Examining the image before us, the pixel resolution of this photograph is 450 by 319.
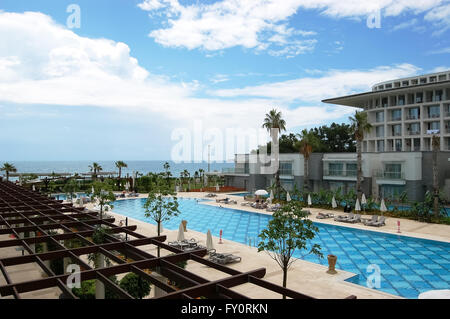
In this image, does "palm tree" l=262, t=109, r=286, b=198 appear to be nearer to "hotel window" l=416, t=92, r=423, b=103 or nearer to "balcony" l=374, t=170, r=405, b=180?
"balcony" l=374, t=170, r=405, b=180

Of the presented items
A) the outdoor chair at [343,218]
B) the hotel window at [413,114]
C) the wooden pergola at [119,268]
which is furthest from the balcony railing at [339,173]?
the wooden pergola at [119,268]

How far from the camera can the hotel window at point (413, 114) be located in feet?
173

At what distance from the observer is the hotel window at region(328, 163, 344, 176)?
42469 mm

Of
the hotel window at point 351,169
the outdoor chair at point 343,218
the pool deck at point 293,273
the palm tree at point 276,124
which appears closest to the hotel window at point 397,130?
the hotel window at point 351,169

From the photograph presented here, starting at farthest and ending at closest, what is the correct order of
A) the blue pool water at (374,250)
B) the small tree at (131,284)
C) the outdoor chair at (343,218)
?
the outdoor chair at (343,218)
the blue pool water at (374,250)
the small tree at (131,284)

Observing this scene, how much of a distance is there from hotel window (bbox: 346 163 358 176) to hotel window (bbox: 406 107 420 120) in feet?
63.7

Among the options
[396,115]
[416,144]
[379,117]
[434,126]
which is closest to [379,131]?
[379,117]

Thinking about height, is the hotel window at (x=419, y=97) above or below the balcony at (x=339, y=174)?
above

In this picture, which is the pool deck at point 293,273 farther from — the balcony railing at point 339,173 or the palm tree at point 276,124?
the palm tree at point 276,124

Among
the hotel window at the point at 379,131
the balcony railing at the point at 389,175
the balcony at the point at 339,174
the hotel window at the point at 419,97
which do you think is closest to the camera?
the balcony railing at the point at 389,175

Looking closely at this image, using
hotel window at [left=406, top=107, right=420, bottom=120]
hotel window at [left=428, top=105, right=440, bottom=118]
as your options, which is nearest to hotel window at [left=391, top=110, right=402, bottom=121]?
hotel window at [left=406, top=107, right=420, bottom=120]

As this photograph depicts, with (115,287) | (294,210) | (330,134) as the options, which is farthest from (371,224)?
(330,134)

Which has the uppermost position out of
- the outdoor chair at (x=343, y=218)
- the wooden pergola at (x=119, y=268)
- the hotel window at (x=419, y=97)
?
the hotel window at (x=419, y=97)

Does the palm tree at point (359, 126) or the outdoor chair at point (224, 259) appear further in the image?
the palm tree at point (359, 126)
